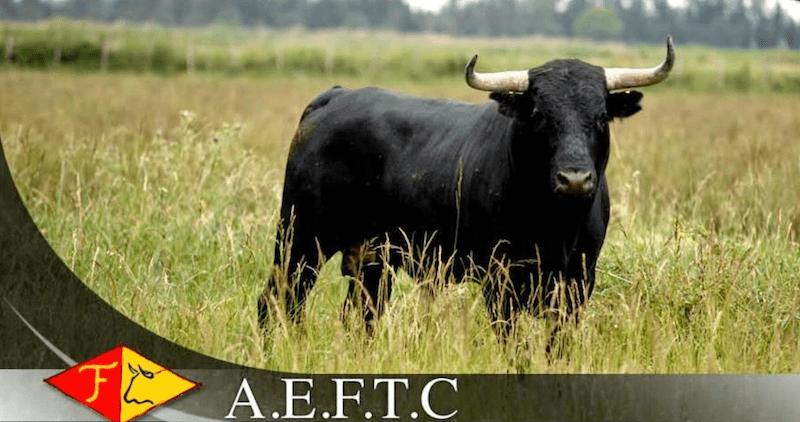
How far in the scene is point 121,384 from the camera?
3.75 metres

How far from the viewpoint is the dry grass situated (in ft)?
14.3

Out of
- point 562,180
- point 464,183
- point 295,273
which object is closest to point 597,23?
point 295,273

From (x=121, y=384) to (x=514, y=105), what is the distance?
2.07m

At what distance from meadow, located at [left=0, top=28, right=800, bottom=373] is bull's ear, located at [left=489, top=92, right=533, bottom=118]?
838 millimetres

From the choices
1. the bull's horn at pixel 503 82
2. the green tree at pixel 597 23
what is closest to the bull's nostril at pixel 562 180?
the bull's horn at pixel 503 82

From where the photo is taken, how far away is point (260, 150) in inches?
454

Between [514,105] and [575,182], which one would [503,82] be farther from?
[575,182]

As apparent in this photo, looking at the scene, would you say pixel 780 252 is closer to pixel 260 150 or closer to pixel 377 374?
pixel 377 374

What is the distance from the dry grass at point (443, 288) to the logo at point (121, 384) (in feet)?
1.69

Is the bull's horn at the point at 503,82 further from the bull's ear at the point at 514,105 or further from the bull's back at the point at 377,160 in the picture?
the bull's back at the point at 377,160

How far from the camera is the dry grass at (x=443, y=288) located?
4352 millimetres

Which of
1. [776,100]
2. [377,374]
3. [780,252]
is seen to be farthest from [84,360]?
[776,100]

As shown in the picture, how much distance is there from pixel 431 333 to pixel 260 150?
24.5 feet

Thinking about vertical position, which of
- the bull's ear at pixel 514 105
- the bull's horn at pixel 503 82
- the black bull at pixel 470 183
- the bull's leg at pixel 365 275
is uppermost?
the bull's horn at pixel 503 82
